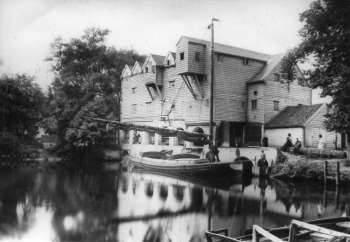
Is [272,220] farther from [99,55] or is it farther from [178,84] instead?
[99,55]

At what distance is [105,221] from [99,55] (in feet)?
108

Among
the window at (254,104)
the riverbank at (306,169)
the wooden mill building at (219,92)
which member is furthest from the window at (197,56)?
the riverbank at (306,169)

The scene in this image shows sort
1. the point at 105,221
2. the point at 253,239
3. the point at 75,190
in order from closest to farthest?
the point at 253,239 < the point at 105,221 < the point at 75,190

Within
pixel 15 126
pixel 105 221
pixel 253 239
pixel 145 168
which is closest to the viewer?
pixel 253 239

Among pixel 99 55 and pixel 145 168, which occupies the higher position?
pixel 99 55

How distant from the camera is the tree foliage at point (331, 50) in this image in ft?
70.8

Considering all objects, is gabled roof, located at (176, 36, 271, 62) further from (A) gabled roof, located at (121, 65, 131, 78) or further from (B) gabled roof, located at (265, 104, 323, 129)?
(A) gabled roof, located at (121, 65, 131, 78)

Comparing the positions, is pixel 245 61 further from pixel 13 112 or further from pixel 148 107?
pixel 13 112

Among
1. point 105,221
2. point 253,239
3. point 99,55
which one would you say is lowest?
point 105,221

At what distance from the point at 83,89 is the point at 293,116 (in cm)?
2243

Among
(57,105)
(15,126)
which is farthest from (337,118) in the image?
(57,105)

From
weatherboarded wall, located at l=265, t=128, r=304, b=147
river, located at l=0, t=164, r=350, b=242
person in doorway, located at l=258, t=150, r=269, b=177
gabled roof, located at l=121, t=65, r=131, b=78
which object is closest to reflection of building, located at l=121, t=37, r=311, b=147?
weatherboarded wall, located at l=265, t=128, r=304, b=147

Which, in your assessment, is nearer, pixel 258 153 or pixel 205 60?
pixel 258 153

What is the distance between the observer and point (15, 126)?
21.9 m
